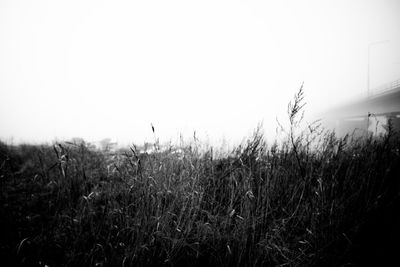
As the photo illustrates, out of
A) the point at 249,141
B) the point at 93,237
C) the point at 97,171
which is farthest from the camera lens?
the point at 97,171

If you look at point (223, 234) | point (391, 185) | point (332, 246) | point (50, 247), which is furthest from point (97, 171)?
point (391, 185)

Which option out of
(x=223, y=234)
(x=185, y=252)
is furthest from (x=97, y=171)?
(x=223, y=234)

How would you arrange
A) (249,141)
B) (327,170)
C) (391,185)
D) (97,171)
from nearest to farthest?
(391,185) → (327,170) → (249,141) → (97,171)

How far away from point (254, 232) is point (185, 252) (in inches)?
25.0

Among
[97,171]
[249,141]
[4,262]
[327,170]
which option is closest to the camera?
[4,262]

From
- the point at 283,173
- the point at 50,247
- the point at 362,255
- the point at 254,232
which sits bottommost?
the point at 362,255

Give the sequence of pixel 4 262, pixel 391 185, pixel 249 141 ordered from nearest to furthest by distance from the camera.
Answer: pixel 4 262 → pixel 391 185 → pixel 249 141

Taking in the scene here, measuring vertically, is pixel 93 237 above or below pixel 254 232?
below

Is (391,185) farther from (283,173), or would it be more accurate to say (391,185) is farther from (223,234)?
(223,234)

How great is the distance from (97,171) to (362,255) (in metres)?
3.97

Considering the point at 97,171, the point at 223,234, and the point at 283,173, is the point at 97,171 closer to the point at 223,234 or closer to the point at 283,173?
the point at 223,234

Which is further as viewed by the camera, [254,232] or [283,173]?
[283,173]

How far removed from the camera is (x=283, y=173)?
226cm

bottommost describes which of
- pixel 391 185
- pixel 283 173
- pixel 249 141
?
pixel 391 185
